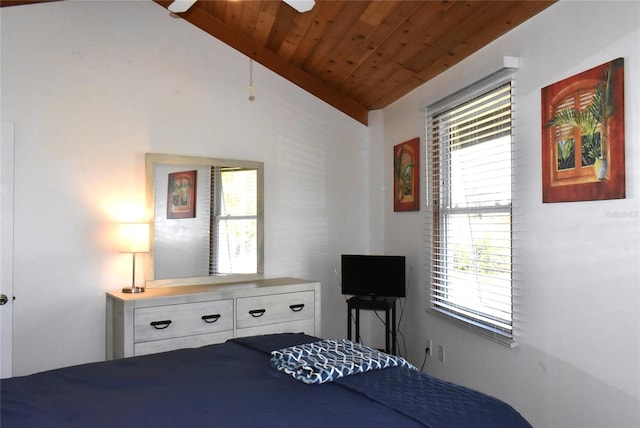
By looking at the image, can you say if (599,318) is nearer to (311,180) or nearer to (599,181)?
(599,181)

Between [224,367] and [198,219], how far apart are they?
6.46 feet

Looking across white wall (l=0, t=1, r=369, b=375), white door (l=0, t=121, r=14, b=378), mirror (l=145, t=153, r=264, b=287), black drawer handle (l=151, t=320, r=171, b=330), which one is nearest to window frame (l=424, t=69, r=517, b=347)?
white wall (l=0, t=1, r=369, b=375)

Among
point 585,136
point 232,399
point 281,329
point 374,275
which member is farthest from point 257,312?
point 585,136

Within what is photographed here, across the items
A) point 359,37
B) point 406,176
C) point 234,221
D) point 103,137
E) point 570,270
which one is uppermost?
point 359,37

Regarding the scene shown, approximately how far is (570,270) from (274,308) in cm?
195

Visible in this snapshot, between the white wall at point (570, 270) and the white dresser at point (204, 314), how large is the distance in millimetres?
1236

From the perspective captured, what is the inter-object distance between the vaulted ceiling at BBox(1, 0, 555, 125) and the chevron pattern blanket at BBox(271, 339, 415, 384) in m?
1.95

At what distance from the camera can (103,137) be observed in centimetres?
328

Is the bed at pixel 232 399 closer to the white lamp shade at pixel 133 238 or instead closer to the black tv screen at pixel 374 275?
the white lamp shade at pixel 133 238

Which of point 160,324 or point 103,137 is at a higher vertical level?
point 103,137

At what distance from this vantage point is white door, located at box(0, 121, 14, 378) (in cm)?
292

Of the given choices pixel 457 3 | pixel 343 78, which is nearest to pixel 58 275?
pixel 343 78

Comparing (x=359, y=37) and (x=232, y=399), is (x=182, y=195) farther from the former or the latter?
(x=232, y=399)

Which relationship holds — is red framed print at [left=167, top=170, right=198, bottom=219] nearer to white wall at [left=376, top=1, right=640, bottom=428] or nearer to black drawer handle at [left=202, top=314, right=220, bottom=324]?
black drawer handle at [left=202, top=314, right=220, bottom=324]
